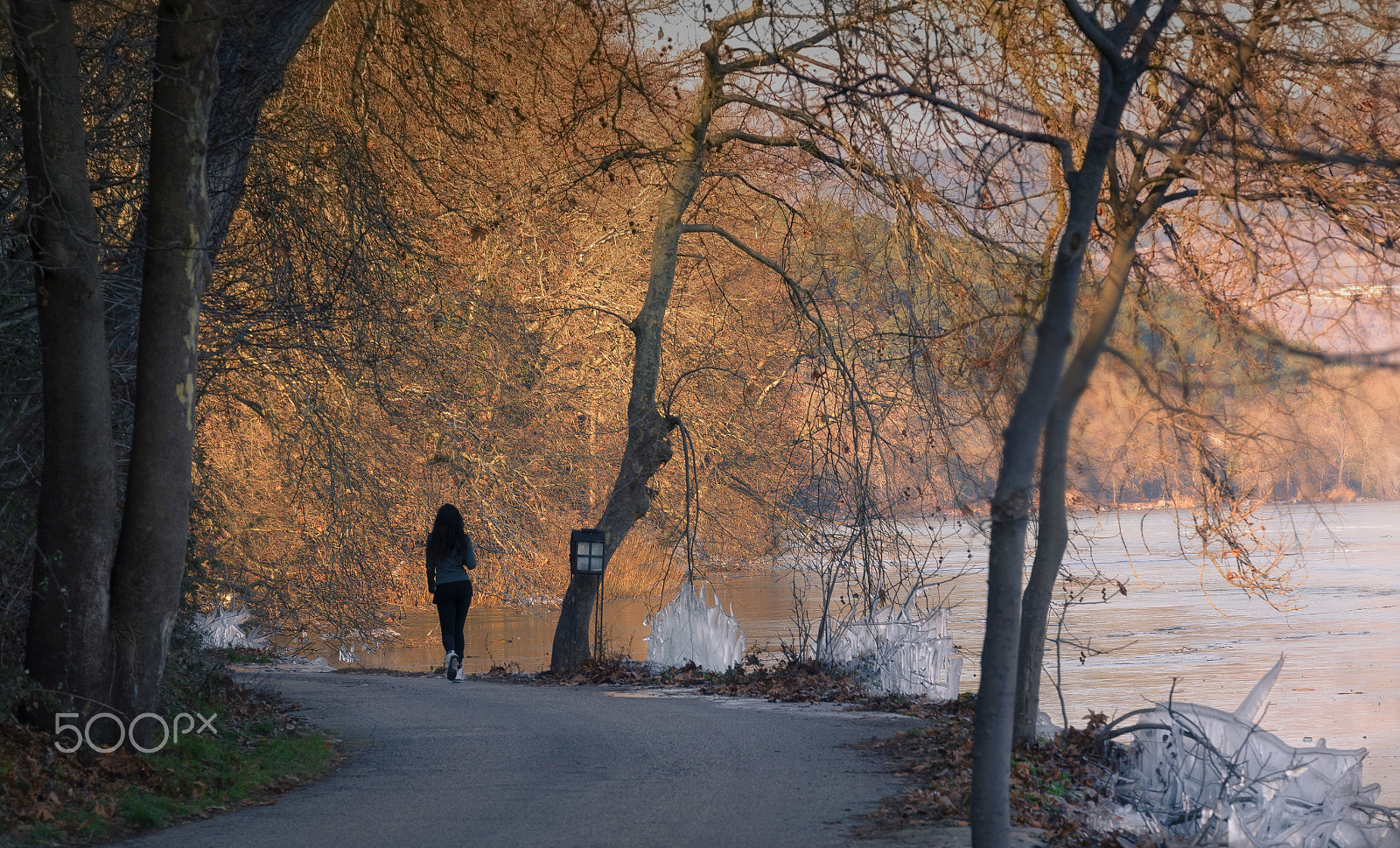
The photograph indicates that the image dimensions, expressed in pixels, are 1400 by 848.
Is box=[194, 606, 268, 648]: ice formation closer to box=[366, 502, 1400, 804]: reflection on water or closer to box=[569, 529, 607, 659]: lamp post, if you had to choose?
box=[366, 502, 1400, 804]: reflection on water

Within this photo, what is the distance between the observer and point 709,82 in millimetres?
15016

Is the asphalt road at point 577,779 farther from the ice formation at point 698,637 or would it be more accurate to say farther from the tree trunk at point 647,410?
the tree trunk at point 647,410

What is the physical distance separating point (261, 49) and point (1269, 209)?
21.8ft

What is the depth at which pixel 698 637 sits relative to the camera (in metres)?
15.8

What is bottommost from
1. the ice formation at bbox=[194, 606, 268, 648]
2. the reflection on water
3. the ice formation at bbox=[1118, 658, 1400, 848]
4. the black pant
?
the reflection on water

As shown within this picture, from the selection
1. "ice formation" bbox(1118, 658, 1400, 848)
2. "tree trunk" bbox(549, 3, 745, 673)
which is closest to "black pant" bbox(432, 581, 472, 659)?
"tree trunk" bbox(549, 3, 745, 673)

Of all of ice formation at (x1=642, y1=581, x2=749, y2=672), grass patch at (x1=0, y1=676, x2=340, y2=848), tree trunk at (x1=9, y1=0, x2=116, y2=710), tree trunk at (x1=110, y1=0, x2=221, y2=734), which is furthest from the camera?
ice formation at (x1=642, y1=581, x2=749, y2=672)

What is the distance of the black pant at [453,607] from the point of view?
13297mm

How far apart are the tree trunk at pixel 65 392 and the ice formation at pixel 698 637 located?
29.1 feet

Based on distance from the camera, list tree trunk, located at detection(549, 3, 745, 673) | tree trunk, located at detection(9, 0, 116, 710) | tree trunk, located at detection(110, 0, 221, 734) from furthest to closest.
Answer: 1. tree trunk, located at detection(549, 3, 745, 673)
2. tree trunk, located at detection(110, 0, 221, 734)
3. tree trunk, located at detection(9, 0, 116, 710)

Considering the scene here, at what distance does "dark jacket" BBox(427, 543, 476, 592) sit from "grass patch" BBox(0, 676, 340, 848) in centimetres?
394

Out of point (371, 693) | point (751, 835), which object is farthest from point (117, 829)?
point (371, 693)

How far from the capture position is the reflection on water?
44.8 feet

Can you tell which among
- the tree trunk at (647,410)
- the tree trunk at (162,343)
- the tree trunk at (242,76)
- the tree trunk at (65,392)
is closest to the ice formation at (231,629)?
the tree trunk at (647,410)
